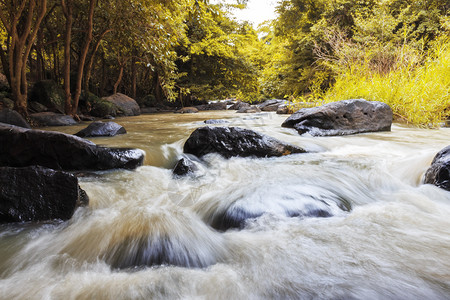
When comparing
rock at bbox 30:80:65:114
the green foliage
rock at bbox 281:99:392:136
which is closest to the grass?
the green foliage

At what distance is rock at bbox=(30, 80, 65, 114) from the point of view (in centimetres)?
886

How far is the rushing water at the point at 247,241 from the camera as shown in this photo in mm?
1145

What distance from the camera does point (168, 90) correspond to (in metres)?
9.56

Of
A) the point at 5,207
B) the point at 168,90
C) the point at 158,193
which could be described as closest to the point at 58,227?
the point at 5,207

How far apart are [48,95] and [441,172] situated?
1082 centimetres

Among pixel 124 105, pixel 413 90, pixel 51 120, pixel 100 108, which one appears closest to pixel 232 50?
pixel 124 105

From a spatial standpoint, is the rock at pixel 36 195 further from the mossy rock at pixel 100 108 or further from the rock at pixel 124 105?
the rock at pixel 124 105

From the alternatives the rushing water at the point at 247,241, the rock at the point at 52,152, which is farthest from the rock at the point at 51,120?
the rushing water at the point at 247,241

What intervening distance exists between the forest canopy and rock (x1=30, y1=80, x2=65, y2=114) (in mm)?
857

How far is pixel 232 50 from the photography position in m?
15.7

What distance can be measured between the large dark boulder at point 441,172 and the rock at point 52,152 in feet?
10.1

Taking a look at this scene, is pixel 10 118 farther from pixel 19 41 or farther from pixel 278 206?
pixel 278 206

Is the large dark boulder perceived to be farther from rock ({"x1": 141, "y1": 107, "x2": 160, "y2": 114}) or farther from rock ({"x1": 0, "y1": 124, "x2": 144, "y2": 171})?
rock ({"x1": 141, "y1": 107, "x2": 160, "y2": 114})

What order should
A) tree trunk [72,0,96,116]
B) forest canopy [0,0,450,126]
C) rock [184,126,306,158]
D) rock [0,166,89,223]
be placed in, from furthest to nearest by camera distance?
tree trunk [72,0,96,116], forest canopy [0,0,450,126], rock [184,126,306,158], rock [0,166,89,223]
